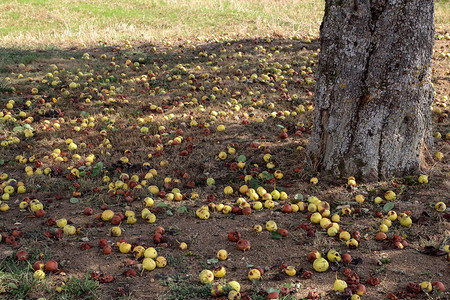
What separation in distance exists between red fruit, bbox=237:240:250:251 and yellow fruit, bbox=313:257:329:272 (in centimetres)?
69

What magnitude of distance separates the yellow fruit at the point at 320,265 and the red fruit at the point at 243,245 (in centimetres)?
69

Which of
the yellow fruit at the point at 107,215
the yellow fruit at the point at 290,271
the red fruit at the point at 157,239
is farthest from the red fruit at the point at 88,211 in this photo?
the yellow fruit at the point at 290,271

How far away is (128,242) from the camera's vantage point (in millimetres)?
4109

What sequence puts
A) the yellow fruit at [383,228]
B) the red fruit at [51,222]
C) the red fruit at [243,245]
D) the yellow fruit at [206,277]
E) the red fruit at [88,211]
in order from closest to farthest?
the yellow fruit at [206,277], the red fruit at [243,245], the yellow fruit at [383,228], the red fruit at [51,222], the red fruit at [88,211]

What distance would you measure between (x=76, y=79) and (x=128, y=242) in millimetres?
6349

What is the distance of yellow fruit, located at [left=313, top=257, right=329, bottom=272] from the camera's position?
11.9 feet

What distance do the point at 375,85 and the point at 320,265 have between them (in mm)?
2387

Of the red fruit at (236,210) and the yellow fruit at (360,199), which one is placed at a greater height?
the yellow fruit at (360,199)

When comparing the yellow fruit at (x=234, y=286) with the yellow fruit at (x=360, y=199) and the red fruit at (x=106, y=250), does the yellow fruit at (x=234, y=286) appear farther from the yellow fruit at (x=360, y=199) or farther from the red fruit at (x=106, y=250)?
the yellow fruit at (x=360, y=199)

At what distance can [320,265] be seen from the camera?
364cm

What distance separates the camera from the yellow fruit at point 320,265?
3.64 m

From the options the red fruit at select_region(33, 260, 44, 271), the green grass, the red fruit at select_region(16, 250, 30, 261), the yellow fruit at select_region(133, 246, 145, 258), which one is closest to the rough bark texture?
the yellow fruit at select_region(133, 246, 145, 258)

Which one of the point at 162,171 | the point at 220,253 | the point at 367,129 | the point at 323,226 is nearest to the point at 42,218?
the point at 162,171

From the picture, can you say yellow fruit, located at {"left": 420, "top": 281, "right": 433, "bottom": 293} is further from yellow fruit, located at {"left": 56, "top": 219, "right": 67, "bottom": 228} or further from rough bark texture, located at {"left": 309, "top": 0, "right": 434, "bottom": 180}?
yellow fruit, located at {"left": 56, "top": 219, "right": 67, "bottom": 228}
